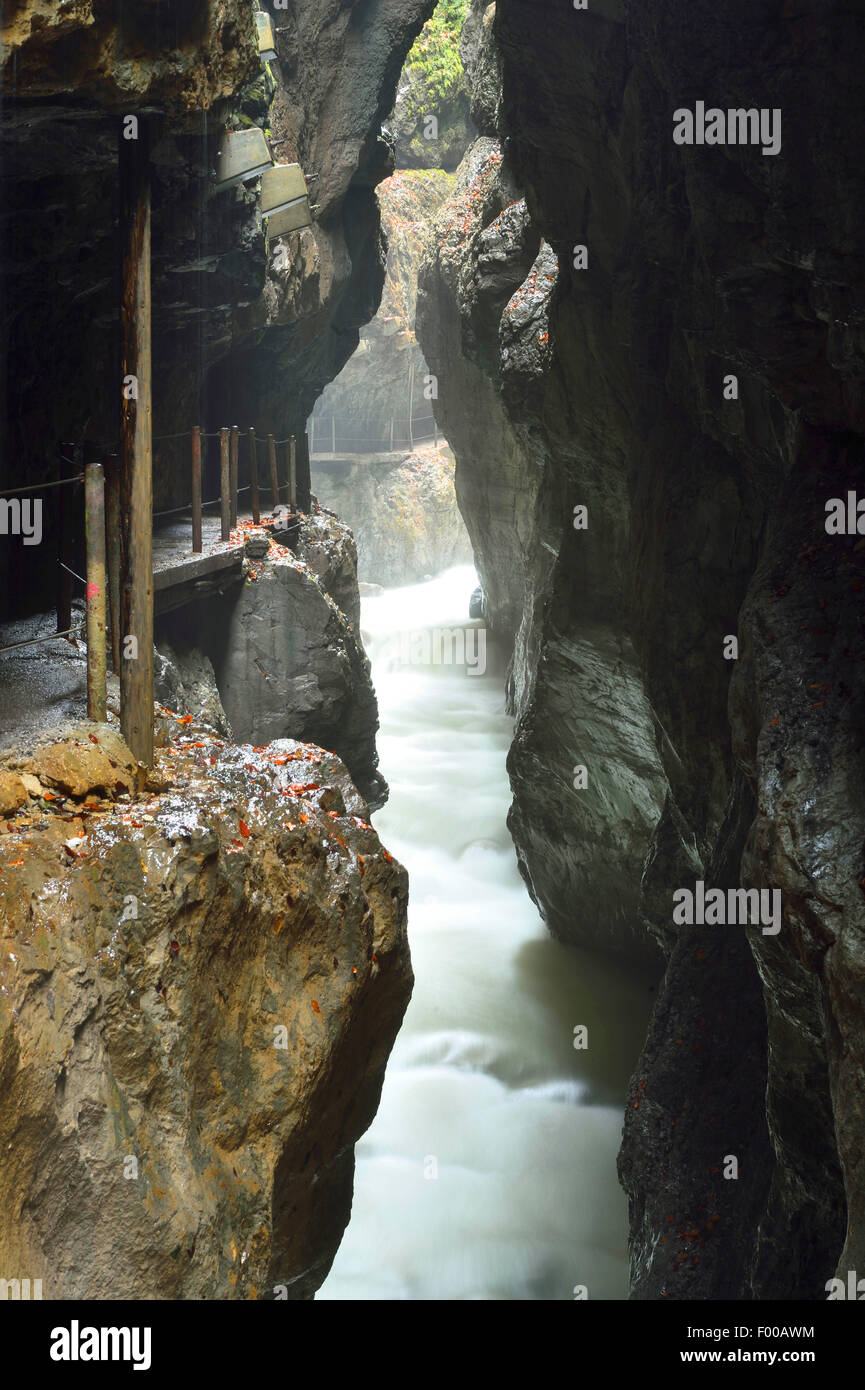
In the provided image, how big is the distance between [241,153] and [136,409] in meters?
4.07

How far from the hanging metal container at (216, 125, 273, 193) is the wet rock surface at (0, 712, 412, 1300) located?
5113 millimetres

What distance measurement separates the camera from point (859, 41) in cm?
556

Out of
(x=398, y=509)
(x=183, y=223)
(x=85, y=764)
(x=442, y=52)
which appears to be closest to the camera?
(x=85, y=764)

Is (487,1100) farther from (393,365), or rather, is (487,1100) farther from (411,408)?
(393,365)

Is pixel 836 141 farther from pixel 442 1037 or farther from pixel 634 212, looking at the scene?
pixel 442 1037

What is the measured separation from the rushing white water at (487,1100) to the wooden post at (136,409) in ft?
19.2

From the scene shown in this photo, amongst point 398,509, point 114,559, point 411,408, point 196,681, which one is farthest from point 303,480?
point 411,408

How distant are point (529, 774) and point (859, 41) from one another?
940 cm

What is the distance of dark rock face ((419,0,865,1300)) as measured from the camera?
5875 millimetres

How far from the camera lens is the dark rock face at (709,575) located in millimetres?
5875

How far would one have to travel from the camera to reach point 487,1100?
38.6ft

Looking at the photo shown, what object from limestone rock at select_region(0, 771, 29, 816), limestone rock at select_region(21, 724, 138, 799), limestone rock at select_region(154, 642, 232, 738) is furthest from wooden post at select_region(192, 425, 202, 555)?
limestone rock at select_region(0, 771, 29, 816)

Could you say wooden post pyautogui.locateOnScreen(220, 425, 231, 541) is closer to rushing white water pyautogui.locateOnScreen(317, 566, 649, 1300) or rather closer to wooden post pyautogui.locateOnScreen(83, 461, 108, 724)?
rushing white water pyautogui.locateOnScreen(317, 566, 649, 1300)

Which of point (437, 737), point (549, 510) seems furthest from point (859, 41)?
point (437, 737)
